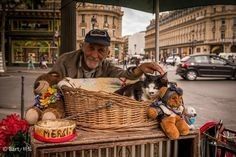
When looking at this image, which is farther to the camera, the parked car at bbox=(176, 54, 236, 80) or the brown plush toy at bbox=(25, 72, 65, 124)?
the parked car at bbox=(176, 54, 236, 80)

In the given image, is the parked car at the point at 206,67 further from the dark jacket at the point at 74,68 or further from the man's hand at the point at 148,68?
the man's hand at the point at 148,68

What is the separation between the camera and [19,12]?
4097cm

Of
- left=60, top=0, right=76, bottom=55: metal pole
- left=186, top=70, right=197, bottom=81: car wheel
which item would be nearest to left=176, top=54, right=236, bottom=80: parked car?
left=186, top=70, right=197, bottom=81: car wheel

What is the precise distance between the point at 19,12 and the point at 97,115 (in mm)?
41064

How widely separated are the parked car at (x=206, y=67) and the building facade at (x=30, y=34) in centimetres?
2187

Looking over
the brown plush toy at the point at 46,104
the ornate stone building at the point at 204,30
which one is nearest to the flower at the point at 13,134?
the brown plush toy at the point at 46,104

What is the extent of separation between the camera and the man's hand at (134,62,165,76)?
269cm

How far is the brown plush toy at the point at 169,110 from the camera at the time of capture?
7.67 feet

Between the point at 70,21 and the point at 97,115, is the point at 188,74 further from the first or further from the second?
the point at 97,115

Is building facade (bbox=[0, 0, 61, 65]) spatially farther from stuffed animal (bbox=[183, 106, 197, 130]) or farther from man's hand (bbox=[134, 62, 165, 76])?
stuffed animal (bbox=[183, 106, 197, 130])

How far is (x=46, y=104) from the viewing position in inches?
103

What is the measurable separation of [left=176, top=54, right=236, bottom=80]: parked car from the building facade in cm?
2187

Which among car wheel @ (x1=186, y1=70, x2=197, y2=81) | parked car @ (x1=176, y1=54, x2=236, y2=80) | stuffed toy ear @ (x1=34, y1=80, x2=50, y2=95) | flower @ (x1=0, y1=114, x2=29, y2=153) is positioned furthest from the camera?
car wheel @ (x1=186, y1=70, x2=197, y2=81)

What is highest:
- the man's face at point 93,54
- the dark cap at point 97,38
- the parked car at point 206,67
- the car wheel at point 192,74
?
the dark cap at point 97,38
